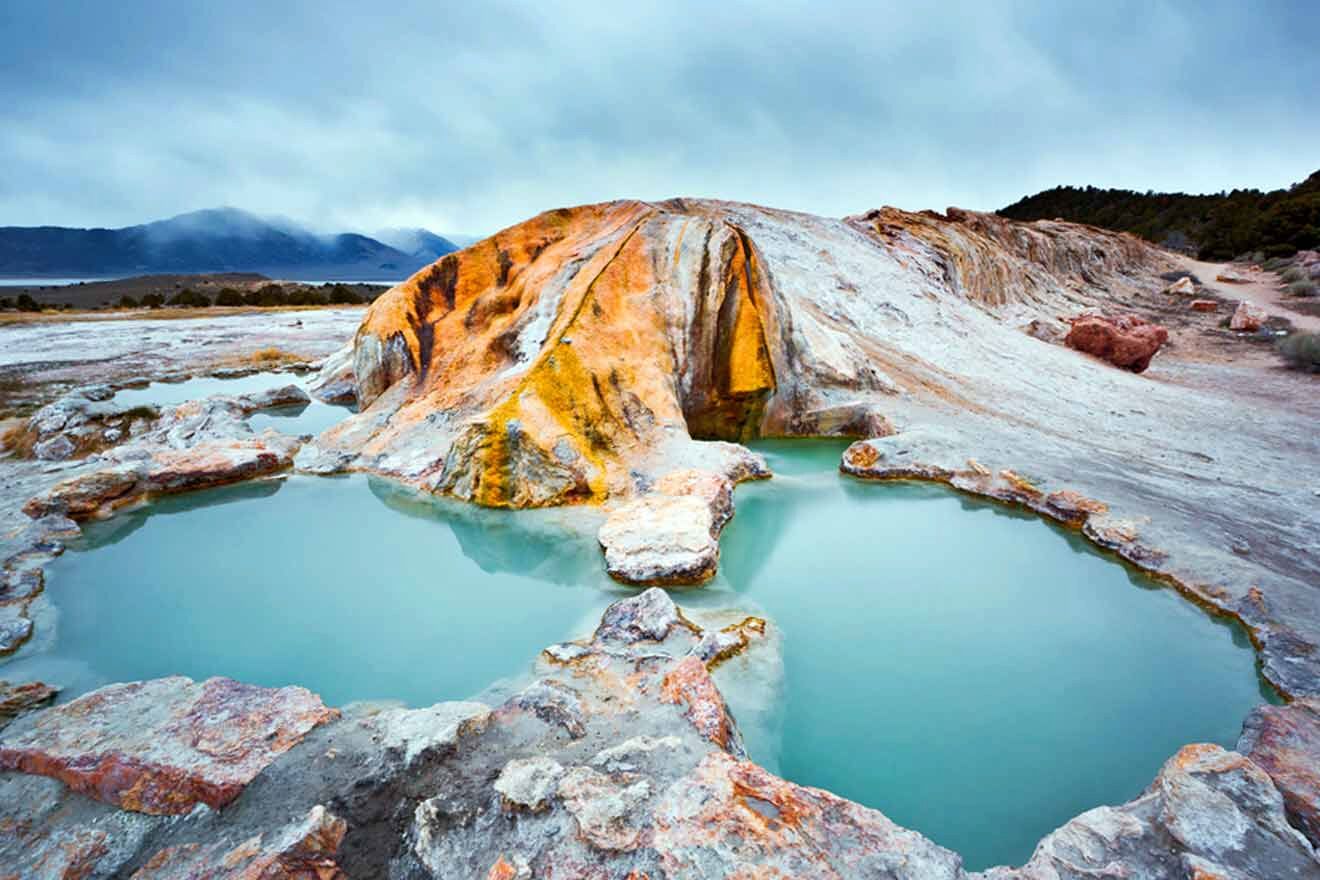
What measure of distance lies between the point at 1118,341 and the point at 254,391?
78.5 feet

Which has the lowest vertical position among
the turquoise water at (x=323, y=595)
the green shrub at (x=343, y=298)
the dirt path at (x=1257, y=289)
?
the turquoise water at (x=323, y=595)

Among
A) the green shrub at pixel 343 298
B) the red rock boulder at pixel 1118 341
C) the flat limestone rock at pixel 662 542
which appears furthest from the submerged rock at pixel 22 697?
the green shrub at pixel 343 298

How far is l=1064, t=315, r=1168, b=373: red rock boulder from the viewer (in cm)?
1709

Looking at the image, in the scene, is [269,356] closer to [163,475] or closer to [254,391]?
[254,391]

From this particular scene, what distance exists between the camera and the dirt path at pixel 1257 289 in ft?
81.8

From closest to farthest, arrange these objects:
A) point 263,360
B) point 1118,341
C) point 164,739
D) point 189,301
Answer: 1. point 164,739
2. point 1118,341
3. point 263,360
4. point 189,301

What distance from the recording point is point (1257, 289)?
3425 centimetres

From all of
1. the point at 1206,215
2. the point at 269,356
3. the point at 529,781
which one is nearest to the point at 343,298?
the point at 269,356

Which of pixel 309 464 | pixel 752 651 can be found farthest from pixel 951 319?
pixel 309 464

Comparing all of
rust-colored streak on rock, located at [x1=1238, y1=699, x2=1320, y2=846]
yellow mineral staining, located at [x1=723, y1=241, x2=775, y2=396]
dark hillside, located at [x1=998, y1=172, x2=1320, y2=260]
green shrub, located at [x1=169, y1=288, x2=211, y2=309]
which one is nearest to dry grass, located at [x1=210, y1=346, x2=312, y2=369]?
yellow mineral staining, located at [x1=723, y1=241, x2=775, y2=396]

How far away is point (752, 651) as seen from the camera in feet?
16.5

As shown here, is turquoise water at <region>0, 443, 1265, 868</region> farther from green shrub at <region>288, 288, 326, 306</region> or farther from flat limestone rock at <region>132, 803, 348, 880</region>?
green shrub at <region>288, 288, 326, 306</region>

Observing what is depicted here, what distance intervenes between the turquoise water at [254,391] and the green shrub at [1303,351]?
26.1m

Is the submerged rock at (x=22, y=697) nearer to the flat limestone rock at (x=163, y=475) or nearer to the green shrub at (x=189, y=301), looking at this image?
the flat limestone rock at (x=163, y=475)
